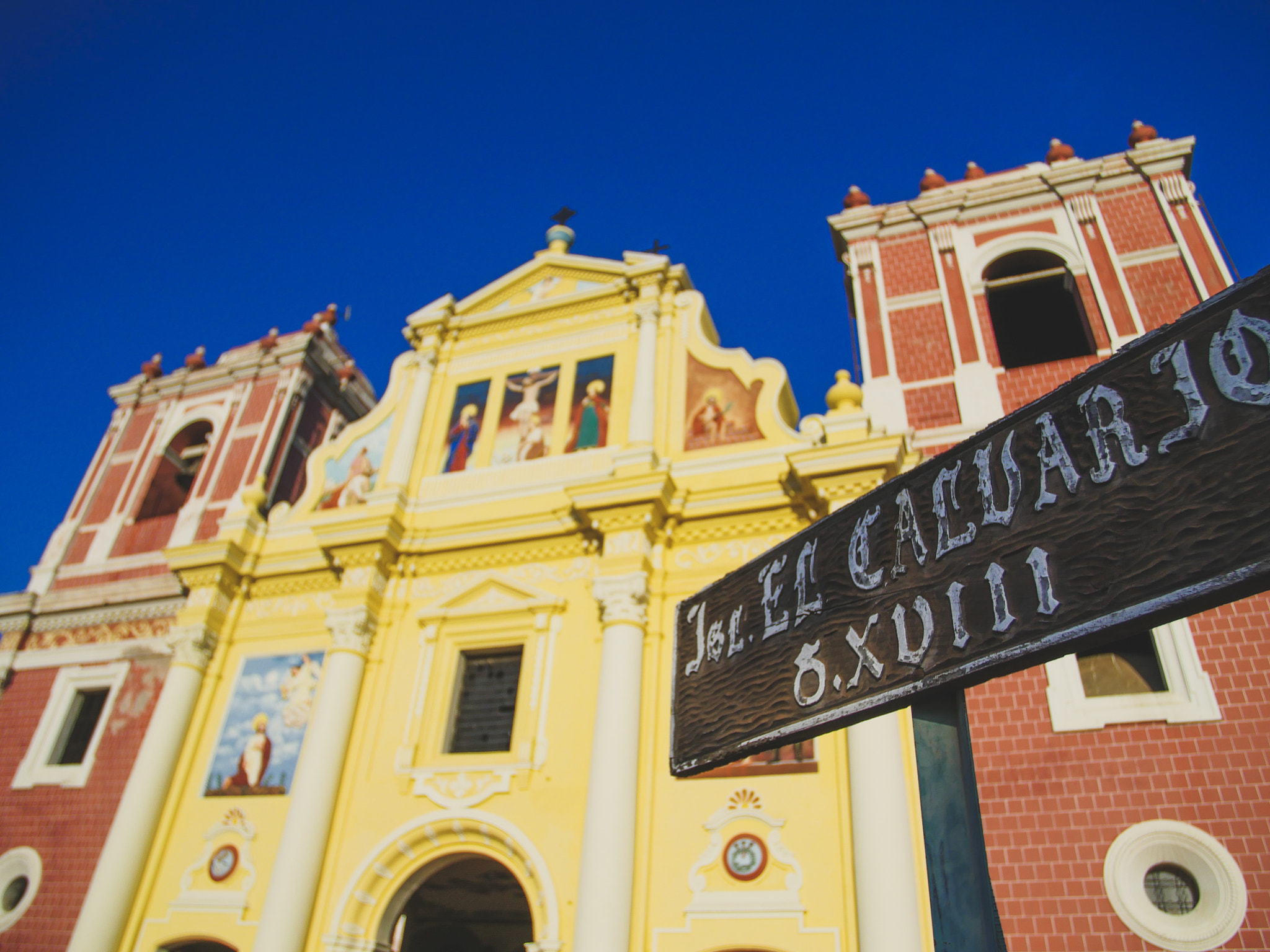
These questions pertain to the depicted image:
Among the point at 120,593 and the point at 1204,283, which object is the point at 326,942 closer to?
the point at 120,593

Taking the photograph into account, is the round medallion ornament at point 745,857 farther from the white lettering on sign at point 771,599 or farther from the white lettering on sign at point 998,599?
the white lettering on sign at point 998,599

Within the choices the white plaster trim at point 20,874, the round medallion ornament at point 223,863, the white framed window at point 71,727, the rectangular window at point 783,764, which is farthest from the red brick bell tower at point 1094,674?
the white plaster trim at point 20,874

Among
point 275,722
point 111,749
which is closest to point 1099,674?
point 275,722

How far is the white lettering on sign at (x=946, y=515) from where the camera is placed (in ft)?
6.01

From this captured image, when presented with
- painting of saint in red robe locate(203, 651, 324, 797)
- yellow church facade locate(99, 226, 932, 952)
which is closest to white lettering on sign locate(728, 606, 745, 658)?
yellow church facade locate(99, 226, 932, 952)

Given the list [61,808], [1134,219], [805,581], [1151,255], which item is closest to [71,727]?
[61,808]

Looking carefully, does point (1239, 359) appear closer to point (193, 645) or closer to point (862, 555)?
point (862, 555)

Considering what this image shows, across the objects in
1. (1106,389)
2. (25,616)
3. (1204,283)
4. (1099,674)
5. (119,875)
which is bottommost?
(1106,389)

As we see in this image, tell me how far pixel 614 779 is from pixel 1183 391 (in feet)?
27.5

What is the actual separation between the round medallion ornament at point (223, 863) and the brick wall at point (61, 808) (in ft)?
7.75

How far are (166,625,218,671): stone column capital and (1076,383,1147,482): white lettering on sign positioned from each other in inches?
504

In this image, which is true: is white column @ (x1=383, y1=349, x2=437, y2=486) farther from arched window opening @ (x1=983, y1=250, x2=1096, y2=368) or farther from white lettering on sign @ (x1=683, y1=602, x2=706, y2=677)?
white lettering on sign @ (x1=683, y1=602, x2=706, y2=677)

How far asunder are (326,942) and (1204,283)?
1286cm

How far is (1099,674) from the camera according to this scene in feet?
28.9
